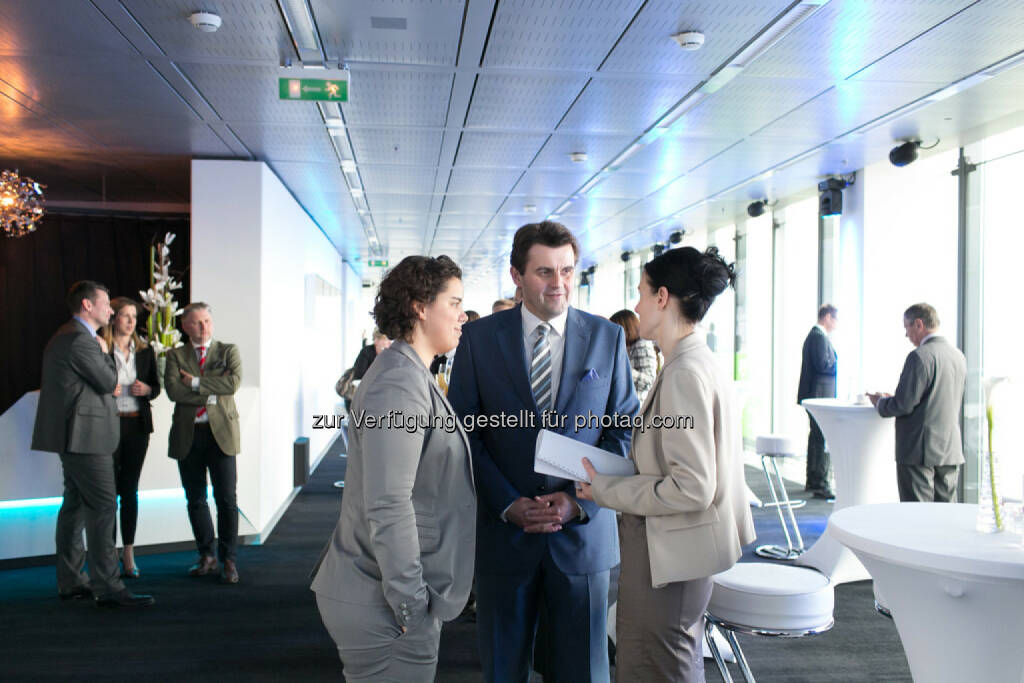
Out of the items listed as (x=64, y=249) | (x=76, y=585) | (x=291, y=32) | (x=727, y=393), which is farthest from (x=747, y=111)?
(x=64, y=249)

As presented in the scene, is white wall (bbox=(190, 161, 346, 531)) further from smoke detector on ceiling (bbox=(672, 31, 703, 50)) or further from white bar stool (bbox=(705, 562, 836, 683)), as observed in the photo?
Result: white bar stool (bbox=(705, 562, 836, 683))

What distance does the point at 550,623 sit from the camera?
2.27 m

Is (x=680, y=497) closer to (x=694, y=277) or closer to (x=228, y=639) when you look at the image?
(x=694, y=277)

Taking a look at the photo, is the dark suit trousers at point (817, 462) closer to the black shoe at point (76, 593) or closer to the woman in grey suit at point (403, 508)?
the black shoe at point (76, 593)

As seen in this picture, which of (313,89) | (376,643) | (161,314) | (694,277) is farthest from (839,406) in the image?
(161,314)

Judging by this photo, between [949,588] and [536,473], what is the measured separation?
111 cm

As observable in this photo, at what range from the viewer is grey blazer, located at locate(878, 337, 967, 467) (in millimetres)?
4863

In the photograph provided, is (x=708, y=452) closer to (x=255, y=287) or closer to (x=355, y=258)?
(x=255, y=287)

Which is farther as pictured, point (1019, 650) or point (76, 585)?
point (76, 585)

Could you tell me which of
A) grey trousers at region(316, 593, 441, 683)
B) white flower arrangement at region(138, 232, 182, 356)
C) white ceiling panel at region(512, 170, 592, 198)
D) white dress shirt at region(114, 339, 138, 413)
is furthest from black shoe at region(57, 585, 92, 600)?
white ceiling panel at region(512, 170, 592, 198)

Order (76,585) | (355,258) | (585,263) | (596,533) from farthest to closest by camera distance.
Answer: (585,263), (355,258), (76,585), (596,533)

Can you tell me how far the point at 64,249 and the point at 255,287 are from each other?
414 cm

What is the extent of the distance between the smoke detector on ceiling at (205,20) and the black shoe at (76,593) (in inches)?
131

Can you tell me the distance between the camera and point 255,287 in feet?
20.1
